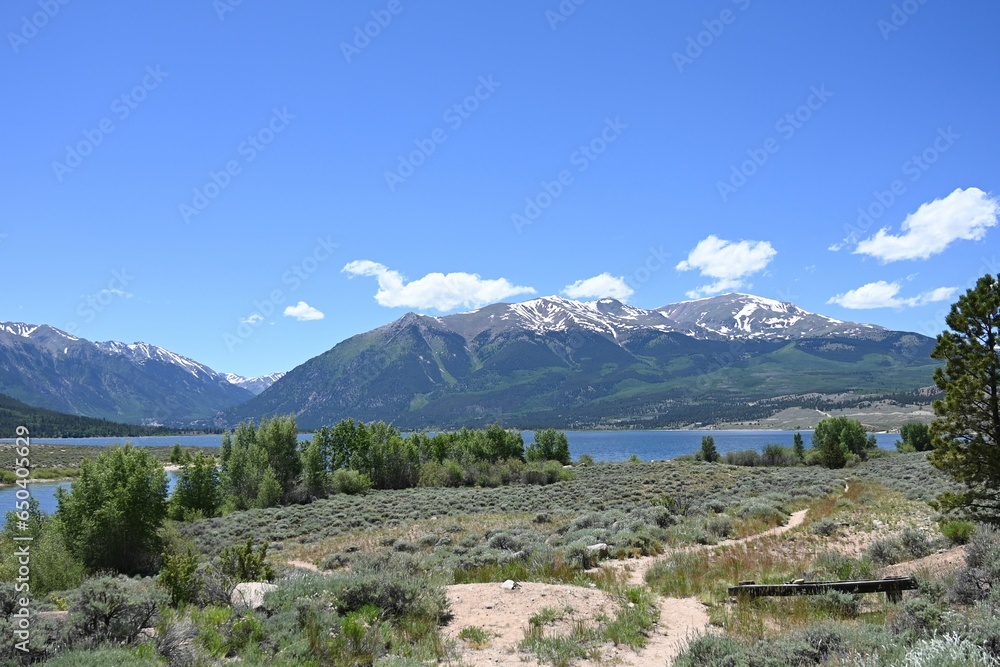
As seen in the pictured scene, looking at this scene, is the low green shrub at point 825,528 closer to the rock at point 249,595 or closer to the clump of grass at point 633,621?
the clump of grass at point 633,621

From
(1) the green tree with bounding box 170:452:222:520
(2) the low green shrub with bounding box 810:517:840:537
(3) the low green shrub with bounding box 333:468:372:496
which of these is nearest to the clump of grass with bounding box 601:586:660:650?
(2) the low green shrub with bounding box 810:517:840:537

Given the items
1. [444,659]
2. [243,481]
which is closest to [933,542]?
[444,659]

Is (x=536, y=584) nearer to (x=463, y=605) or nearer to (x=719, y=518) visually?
(x=463, y=605)

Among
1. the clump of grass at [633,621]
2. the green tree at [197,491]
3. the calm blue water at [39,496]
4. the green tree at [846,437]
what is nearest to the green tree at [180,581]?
the clump of grass at [633,621]

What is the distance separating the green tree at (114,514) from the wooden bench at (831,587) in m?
20.6

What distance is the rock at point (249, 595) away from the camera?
9188 mm

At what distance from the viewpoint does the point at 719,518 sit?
69.9ft

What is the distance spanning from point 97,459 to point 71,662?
62.2ft

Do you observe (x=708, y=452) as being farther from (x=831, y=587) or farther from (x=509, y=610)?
(x=509, y=610)

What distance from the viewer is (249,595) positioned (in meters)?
9.66

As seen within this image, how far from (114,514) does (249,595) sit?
14.2 m

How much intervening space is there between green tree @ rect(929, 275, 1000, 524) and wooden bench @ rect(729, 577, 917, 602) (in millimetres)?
4891

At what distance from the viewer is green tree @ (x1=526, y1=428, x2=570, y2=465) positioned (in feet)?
260

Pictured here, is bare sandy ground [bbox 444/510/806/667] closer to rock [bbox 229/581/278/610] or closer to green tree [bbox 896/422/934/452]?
rock [bbox 229/581/278/610]
